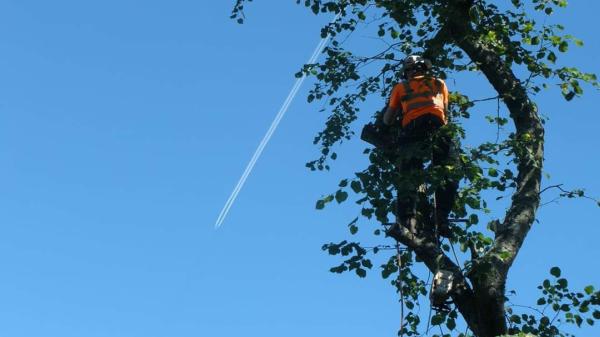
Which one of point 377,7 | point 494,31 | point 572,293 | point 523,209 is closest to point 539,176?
point 523,209

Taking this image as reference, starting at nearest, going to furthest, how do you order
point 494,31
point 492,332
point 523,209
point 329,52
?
point 492,332 < point 523,209 < point 494,31 < point 329,52

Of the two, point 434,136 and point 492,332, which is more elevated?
point 434,136

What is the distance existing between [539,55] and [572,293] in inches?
97.1

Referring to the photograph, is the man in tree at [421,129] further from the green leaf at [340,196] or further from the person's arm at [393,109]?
the green leaf at [340,196]

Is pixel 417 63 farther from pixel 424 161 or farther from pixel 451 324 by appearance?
pixel 451 324

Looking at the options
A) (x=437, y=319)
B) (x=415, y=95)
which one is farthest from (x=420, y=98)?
(x=437, y=319)

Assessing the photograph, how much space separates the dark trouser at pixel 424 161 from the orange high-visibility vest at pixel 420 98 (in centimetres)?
6

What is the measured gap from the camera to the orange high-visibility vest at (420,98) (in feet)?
29.1

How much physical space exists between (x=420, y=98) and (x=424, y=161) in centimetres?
55

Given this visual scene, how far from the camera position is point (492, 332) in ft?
25.6

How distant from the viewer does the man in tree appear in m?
8.67

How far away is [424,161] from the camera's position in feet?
29.2

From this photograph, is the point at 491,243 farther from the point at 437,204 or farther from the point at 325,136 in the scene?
the point at 325,136

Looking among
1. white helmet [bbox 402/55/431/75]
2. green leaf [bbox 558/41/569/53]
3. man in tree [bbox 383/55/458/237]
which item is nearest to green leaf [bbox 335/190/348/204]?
man in tree [bbox 383/55/458/237]
